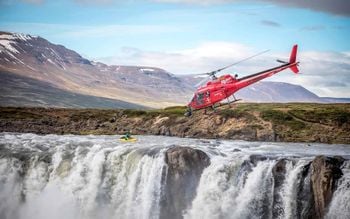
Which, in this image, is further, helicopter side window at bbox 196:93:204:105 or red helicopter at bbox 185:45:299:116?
helicopter side window at bbox 196:93:204:105

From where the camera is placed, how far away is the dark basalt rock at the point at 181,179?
50.0 meters

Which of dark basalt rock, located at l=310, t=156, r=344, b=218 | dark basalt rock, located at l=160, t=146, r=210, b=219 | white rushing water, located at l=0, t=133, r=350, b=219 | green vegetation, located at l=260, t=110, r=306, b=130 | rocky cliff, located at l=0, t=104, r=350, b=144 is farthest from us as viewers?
green vegetation, located at l=260, t=110, r=306, b=130

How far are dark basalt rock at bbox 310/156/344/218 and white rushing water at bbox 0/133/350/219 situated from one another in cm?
54

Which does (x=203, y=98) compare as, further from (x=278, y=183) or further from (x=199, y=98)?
(x=278, y=183)

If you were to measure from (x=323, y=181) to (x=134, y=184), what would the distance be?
20633 millimetres

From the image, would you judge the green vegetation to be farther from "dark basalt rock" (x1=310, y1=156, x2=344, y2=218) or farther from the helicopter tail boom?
"dark basalt rock" (x1=310, y1=156, x2=344, y2=218)

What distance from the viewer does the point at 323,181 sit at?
40.3 m

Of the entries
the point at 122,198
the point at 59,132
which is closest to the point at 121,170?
the point at 122,198

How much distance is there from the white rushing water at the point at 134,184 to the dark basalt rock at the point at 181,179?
51 cm

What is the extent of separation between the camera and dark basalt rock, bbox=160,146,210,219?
164 feet

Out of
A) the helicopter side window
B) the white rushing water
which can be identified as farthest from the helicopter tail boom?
the white rushing water

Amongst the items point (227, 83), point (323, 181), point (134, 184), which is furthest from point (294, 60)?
point (323, 181)

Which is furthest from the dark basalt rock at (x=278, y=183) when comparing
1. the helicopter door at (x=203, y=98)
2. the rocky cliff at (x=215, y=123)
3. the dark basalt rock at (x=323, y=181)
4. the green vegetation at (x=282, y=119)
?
the green vegetation at (x=282, y=119)

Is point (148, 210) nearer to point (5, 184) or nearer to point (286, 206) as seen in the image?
point (286, 206)
